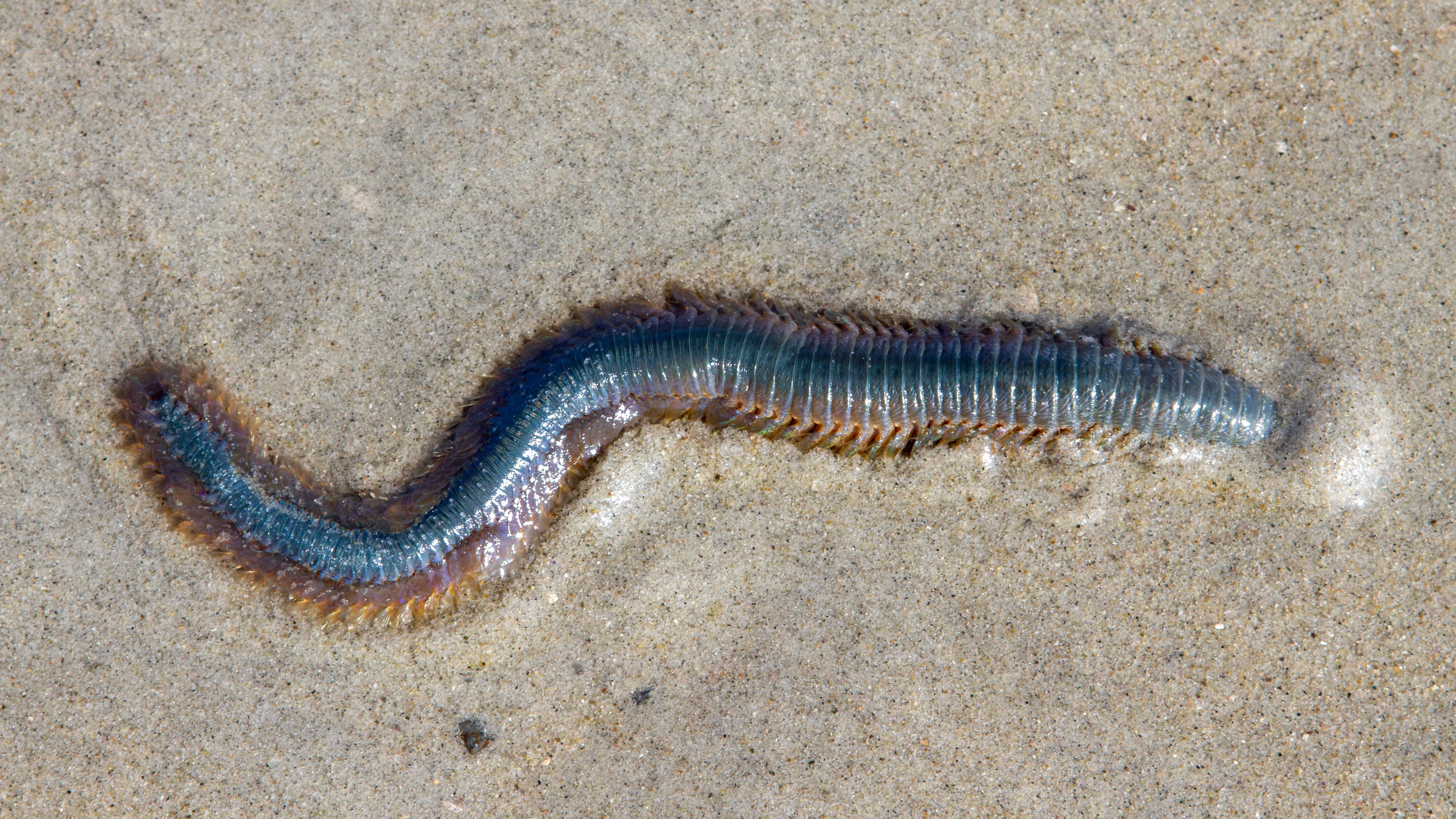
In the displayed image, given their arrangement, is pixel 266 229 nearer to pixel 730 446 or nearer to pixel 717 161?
pixel 717 161

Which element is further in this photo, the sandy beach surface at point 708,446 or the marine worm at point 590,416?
the sandy beach surface at point 708,446

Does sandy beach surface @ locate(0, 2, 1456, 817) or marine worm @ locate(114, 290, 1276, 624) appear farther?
sandy beach surface @ locate(0, 2, 1456, 817)

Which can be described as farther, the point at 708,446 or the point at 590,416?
the point at 708,446
